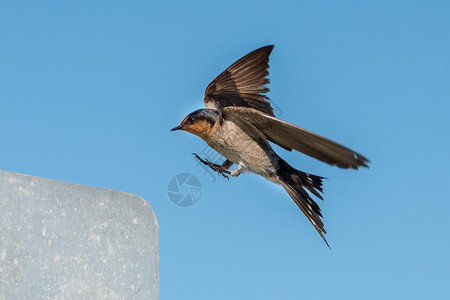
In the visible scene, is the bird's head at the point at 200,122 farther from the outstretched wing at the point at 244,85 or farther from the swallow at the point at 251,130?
the outstretched wing at the point at 244,85

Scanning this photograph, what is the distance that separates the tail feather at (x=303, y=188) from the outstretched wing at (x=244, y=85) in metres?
0.64

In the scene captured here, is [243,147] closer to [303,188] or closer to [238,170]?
[238,170]

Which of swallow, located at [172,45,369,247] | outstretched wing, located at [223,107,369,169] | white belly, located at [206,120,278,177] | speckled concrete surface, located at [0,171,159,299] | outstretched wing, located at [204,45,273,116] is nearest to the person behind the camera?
speckled concrete surface, located at [0,171,159,299]

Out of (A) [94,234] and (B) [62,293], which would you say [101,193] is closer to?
(A) [94,234]

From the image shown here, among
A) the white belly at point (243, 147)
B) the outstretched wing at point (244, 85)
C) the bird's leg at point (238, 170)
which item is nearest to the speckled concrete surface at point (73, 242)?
the white belly at point (243, 147)

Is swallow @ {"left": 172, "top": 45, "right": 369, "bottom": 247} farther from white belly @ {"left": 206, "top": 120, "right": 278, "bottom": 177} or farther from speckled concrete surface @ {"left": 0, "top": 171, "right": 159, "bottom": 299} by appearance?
speckled concrete surface @ {"left": 0, "top": 171, "right": 159, "bottom": 299}

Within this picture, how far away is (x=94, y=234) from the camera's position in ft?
10.2

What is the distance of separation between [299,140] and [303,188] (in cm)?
126

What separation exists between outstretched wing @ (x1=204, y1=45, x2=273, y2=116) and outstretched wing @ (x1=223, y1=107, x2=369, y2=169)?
629mm

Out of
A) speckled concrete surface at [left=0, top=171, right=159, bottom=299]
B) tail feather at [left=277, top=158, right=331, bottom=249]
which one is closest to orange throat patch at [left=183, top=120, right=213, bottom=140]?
tail feather at [left=277, top=158, right=331, bottom=249]

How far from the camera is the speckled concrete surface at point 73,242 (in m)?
2.72

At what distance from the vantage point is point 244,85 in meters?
6.49

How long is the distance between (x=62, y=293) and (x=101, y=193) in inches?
22.2

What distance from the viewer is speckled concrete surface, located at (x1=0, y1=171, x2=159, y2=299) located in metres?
2.72
